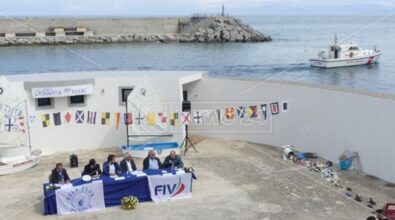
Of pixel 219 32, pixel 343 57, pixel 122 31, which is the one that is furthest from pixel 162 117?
pixel 122 31

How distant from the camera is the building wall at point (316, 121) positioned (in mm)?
13461

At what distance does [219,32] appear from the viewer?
87750 millimetres

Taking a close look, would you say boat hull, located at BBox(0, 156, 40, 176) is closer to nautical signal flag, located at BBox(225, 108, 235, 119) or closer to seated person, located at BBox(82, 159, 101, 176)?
seated person, located at BBox(82, 159, 101, 176)

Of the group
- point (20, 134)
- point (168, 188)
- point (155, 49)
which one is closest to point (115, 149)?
point (20, 134)

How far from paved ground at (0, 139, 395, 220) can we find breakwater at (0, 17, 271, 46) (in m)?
71.1

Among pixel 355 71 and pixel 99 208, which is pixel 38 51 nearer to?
pixel 355 71

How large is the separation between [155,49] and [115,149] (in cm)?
6299

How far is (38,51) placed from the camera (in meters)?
75.9

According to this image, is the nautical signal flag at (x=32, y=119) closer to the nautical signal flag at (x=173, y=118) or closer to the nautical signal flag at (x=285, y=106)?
the nautical signal flag at (x=173, y=118)

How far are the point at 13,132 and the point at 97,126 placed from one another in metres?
3.02

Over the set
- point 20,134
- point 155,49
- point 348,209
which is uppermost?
point 155,49

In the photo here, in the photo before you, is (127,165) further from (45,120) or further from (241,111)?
(241,111)

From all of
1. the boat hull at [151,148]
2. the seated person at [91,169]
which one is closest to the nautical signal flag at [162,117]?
the boat hull at [151,148]

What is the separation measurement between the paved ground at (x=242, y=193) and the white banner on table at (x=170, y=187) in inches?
9.6
